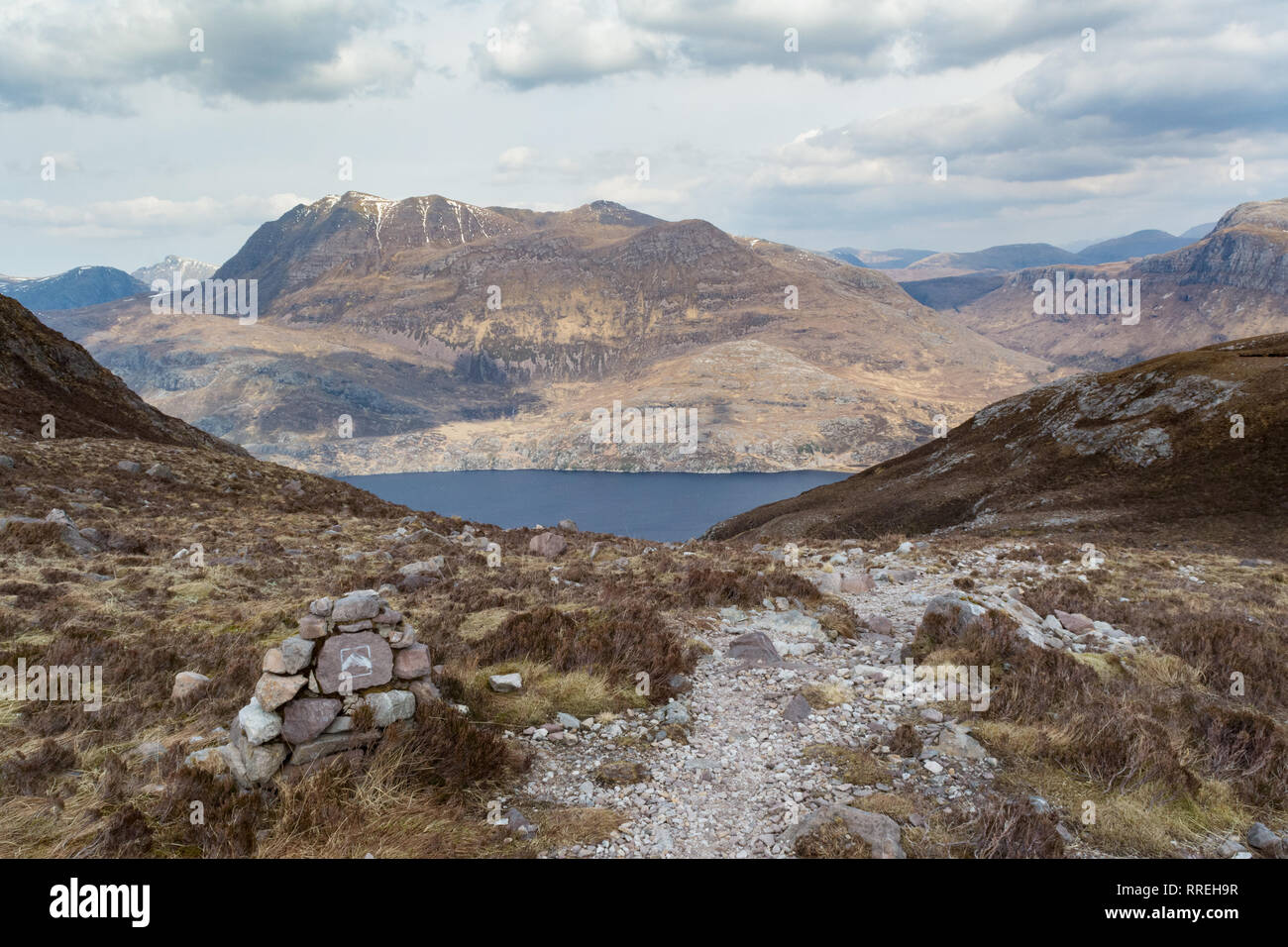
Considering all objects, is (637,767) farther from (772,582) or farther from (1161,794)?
(772,582)

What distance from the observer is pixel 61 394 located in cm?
4050

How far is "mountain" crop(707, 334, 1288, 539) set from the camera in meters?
38.6

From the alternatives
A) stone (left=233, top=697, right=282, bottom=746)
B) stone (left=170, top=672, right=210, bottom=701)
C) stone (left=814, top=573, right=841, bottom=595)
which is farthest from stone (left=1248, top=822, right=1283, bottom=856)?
stone (left=170, top=672, right=210, bottom=701)

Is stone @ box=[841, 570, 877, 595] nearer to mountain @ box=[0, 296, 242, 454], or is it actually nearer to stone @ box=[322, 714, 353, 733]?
stone @ box=[322, 714, 353, 733]

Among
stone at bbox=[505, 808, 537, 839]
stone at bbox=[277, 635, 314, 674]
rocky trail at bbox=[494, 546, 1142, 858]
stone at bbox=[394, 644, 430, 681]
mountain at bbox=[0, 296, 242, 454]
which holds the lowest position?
rocky trail at bbox=[494, 546, 1142, 858]

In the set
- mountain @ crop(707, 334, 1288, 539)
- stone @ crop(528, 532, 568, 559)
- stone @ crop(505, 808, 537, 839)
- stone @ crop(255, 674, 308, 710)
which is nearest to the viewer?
stone @ crop(505, 808, 537, 839)

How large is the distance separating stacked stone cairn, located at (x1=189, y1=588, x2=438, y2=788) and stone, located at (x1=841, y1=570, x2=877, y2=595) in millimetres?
13868

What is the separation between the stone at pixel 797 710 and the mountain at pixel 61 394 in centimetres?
4163

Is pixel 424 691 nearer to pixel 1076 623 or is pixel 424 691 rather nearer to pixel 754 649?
pixel 754 649

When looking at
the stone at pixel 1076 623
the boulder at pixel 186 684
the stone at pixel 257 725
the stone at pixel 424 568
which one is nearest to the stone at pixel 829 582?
the stone at pixel 1076 623

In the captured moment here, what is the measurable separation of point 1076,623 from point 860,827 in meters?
11.3

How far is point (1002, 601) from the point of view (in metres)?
14.9
